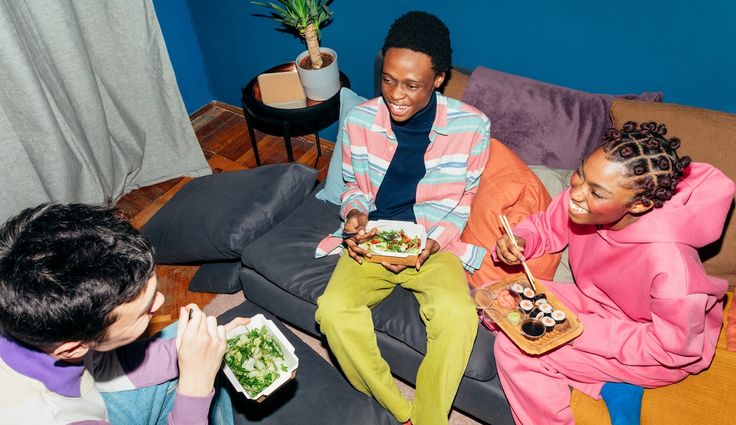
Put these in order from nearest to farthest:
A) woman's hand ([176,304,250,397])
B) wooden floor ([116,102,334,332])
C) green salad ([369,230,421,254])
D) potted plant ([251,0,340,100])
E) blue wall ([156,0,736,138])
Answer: woman's hand ([176,304,250,397])
green salad ([369,230,421,254])
blue wall ([156,0,736,138])
potted plant ([251,0,340,100])
wooden floor ([116,102,334,332])

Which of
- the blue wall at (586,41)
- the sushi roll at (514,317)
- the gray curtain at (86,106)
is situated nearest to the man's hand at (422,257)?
the sushi roll at (514,317)

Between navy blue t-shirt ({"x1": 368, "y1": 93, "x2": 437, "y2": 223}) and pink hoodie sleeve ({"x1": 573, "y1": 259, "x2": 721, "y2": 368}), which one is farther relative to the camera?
navy blue t-shirt ({"x1": 368, "y1": 93, "x2": 437, "y2": 223})

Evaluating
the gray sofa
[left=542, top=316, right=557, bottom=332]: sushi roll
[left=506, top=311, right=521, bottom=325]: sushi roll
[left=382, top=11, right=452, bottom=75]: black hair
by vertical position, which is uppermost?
[left=382, top=11, right=452, bottom=75]: black hair

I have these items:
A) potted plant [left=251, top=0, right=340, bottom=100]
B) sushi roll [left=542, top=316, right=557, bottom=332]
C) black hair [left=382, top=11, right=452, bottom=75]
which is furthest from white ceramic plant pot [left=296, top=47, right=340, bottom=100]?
sushi roll [left=542, top=316, right=557, bottom=332]

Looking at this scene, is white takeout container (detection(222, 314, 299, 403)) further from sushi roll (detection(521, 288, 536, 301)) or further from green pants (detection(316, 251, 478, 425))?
sushi roll (detection(521, 288, 536, 301))

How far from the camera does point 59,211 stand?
1.24 metres

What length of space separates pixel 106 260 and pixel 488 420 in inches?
60.5

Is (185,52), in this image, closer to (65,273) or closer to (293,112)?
(293,112)

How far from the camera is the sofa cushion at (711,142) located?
1914 millimetres

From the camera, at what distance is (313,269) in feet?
7.57

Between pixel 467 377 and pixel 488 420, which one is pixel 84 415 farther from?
pixel 488 420

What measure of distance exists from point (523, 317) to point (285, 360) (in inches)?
33.1

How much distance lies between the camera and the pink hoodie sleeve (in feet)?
5.25

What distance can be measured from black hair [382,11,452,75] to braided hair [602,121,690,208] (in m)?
0.66
